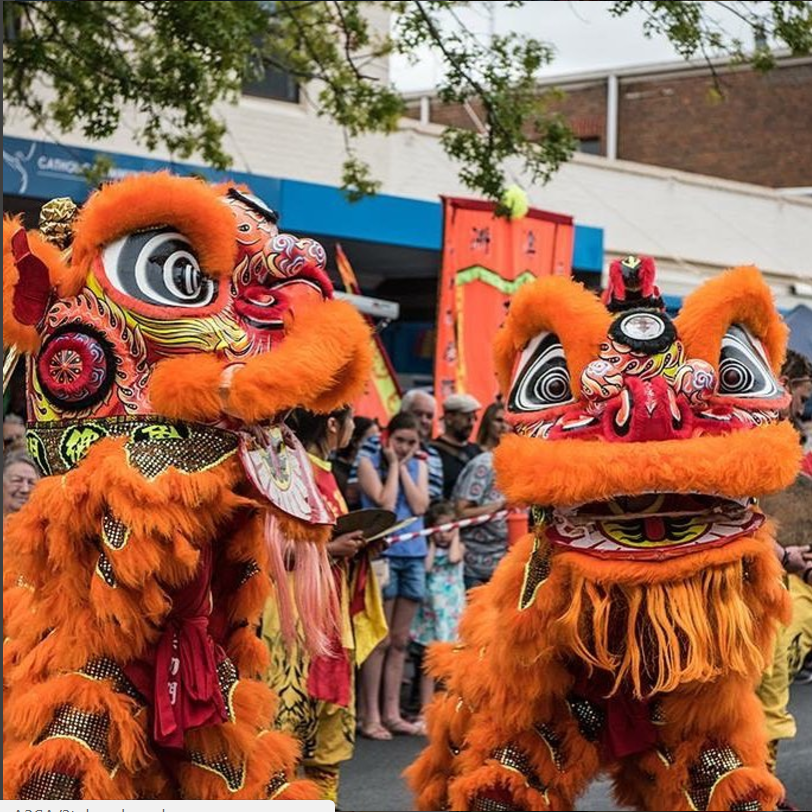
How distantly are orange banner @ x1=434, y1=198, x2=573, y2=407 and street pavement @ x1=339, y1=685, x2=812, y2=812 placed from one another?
307 cm

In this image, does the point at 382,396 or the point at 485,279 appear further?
the point at 485,279

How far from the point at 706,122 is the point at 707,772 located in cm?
2246

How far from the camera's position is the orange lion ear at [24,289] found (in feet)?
12.4

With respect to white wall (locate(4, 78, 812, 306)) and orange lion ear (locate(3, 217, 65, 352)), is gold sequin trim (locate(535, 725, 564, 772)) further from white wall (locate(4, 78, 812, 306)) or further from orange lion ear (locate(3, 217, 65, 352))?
white wall (locate(4, 78, 812, 306))

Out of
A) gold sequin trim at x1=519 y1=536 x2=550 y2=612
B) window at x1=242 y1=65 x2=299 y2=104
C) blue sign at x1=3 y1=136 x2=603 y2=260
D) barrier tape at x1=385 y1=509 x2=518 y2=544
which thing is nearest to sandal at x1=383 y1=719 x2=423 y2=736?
barrier tape at x1=385 y1=509 x2=518 y2=544

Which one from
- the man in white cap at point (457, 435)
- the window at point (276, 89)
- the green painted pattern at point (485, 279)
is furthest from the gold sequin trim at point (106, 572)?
the window at point (276, 89)

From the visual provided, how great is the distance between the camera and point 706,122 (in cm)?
2561

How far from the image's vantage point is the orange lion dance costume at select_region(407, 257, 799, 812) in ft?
12.9

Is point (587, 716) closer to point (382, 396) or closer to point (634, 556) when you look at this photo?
point (634, 556)

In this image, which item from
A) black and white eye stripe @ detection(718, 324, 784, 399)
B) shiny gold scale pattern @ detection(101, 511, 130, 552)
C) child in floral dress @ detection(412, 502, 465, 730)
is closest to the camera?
shiny gold scale pattern @ detection(101, 511, 130, 552)

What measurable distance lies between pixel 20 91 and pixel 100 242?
4.66 meters

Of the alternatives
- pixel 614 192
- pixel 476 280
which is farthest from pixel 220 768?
pixel 614 192

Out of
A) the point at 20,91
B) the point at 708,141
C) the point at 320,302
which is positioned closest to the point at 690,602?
the point at 320,302

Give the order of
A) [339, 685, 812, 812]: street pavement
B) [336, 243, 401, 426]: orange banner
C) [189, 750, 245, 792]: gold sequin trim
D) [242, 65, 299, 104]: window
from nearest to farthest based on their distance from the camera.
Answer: [189, 750, 245, 792]: gold sequin trim
[339, 685, 812, 812]: street pavement
[336, 243, 401, 426]: orange banner
[242, 65, 299, 104]: window
